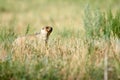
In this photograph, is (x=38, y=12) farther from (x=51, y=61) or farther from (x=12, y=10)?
(x=51, y=61)

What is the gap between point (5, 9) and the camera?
85.6 ft

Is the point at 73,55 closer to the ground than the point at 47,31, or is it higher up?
closer to the ground

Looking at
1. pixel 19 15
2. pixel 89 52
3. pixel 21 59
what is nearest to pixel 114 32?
pixel 89 52

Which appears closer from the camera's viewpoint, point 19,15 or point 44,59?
point 44,59

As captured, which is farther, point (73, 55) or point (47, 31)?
point (47, 31)

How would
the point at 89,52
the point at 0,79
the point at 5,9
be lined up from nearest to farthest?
the point at 0,79 → the point at 89,52 → the point at 5,9

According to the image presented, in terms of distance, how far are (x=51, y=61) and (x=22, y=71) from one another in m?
0.53

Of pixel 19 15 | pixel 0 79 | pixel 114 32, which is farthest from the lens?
pixel 19 15

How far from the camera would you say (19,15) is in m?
24.4

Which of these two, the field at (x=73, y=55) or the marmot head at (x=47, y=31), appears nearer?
the field at (x=73, y=55)

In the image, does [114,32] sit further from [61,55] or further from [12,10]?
[12,10]

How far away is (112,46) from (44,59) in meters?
1.26

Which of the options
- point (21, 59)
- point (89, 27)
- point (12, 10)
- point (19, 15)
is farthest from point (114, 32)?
point (12, 10)

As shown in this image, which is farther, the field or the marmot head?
the marmot head
